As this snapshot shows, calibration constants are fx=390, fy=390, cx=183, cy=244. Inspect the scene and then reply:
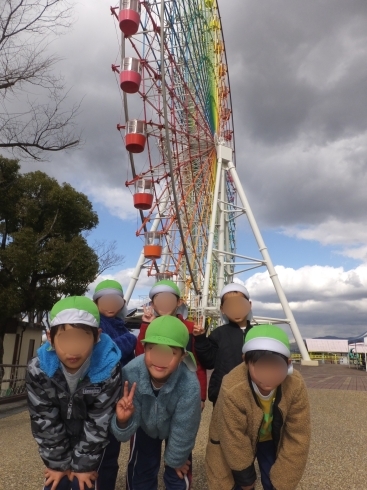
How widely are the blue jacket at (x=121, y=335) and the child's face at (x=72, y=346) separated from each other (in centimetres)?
72

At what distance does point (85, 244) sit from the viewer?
11.0 m

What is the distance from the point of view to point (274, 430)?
208 cm

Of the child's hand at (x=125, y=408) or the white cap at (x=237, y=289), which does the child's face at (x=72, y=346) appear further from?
the white cap at (x=237, y=289)

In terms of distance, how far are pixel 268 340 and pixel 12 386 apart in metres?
10.7

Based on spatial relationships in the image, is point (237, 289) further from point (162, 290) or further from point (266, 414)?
point (266, 414)

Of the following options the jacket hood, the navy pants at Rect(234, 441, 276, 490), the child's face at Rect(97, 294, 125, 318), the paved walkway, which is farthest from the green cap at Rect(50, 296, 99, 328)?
the paved walkway

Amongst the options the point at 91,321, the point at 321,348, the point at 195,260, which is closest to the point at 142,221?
the point at 195,260

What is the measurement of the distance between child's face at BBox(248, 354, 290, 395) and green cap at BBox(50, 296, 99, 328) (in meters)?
0.88

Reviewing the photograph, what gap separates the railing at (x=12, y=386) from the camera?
8.40 meters

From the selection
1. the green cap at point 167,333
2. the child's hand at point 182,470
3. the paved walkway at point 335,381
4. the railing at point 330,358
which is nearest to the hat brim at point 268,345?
the green cap at point 167,333

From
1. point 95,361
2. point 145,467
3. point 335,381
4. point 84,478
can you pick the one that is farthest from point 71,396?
point 335,381

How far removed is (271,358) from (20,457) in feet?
10.8

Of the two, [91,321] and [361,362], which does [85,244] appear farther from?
[361,362]

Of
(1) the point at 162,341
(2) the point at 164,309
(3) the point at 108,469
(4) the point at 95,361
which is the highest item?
(2) the point at 164,309
